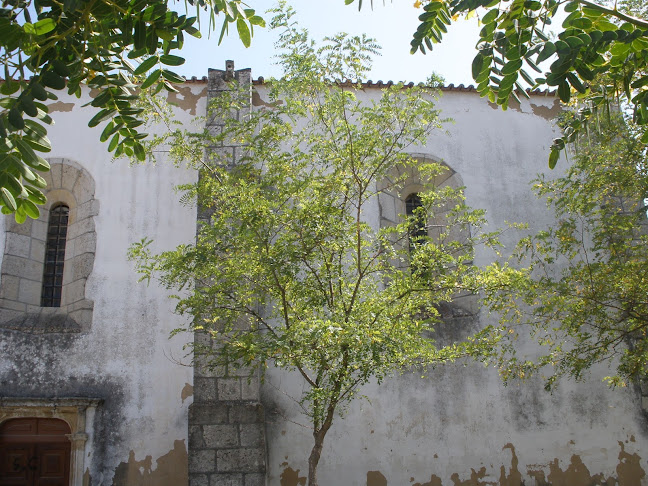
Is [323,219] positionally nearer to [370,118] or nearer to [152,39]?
[370,118]

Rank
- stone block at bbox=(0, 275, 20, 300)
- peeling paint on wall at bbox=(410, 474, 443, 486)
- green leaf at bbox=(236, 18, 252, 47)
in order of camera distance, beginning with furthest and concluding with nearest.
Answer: stone block at bbox=(0, 275, 20, 300)
peeling paint on wall at bbox=(410, 474, 443, 486)
green leaf at bbox=(236, 18, 252, 47)

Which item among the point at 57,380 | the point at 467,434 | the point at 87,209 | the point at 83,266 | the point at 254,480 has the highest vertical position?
the point at 87,209

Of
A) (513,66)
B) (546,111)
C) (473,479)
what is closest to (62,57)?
(513,66)

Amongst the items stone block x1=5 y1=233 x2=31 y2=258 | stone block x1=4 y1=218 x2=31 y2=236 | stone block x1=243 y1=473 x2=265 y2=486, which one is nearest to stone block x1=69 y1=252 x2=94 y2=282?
stone block x1=5 y1=233 x2=31 y2=258

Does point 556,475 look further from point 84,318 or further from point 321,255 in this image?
point 84,318

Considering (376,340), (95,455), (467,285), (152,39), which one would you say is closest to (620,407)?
(467,285)

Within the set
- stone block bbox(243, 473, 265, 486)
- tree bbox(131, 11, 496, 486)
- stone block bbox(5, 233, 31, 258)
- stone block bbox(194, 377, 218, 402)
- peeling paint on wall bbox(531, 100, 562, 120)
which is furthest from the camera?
peeling paint on wall bbox(531, 100, 562, 120)

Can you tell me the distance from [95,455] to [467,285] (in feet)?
16.0

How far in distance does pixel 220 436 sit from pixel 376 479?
79.6 inches

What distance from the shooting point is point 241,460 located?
6.86 m

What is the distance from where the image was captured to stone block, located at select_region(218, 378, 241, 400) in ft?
23.4

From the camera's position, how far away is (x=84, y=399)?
759 centimetres

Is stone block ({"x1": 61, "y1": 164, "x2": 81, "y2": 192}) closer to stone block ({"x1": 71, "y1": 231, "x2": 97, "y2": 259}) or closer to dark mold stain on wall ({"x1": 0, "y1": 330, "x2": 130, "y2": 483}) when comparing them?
stone block ({"x1": 71, "y1": 231, "x2": 97, "y2": 259})

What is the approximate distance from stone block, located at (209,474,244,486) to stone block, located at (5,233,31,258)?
13.1 feet
